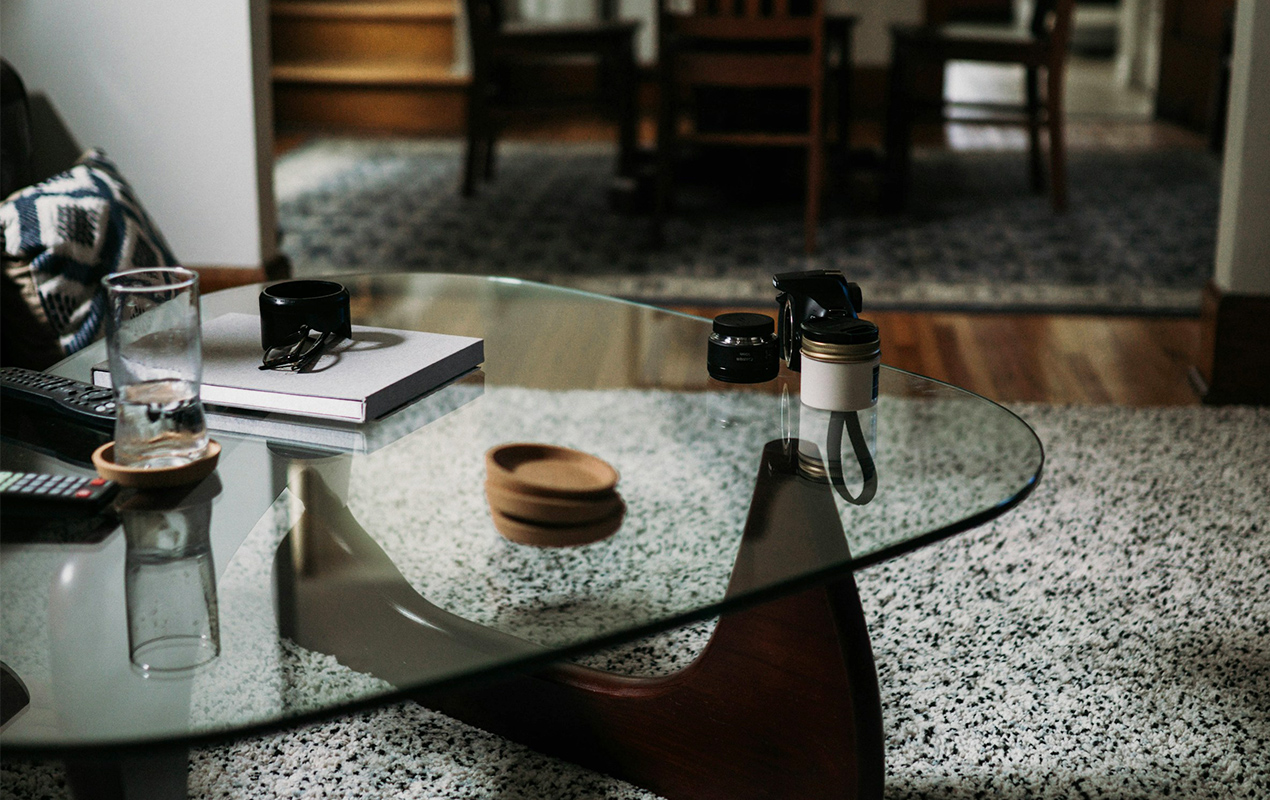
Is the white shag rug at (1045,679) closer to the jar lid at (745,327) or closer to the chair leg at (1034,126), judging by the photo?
the jar lid at (745,327)

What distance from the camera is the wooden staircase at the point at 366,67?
5.12 m

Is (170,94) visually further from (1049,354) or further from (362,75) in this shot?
(362,75)

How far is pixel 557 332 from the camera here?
5.56 ft

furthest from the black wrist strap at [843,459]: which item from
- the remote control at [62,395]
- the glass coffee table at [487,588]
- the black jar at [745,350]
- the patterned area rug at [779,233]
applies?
the patterned area rug at [779,233]

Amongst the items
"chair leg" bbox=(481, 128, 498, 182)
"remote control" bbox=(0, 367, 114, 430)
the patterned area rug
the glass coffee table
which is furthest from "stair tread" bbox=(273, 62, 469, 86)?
"remote control" bbox=(0, 367, 114, 430)

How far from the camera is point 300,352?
1118mm

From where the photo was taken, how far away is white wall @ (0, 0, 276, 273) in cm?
209

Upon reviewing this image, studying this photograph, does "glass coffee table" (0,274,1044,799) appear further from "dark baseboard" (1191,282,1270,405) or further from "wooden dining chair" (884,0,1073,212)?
"wooden dining chair" (884,0,1073,212)

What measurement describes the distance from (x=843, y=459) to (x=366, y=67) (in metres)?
4.74

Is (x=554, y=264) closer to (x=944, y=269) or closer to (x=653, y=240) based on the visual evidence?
(x=653, y=240)

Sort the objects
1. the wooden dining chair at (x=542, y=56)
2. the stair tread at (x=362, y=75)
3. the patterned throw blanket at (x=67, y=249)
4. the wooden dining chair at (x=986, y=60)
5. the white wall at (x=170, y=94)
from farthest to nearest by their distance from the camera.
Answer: the stair tread at (x=362, y=75) → the wooden dining chair at (x=542, y=56) → the wooden dining chair at (x=986, y=60) → the white wall at (x=170, y=94) → the patterned throw blanket at (x=67, y=249)


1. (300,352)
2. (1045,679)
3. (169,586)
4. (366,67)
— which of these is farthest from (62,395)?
(366,67)

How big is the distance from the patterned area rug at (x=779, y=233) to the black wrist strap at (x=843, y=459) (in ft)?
5.48

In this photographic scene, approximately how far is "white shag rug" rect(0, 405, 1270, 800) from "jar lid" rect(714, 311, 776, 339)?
389mm
